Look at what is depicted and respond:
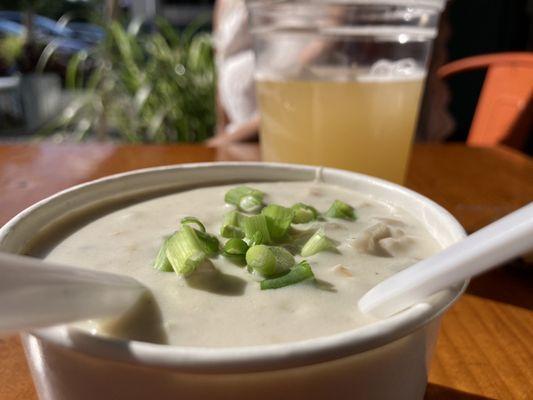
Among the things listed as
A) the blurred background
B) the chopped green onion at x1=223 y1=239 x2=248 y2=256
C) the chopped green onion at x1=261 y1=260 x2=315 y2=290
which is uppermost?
the chopped green onion at x1=261 y1=260 x2=315 y2=290

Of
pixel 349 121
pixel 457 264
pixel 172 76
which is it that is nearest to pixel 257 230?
pixel 457 264

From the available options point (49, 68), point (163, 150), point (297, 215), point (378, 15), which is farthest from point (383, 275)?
point (49, 68)

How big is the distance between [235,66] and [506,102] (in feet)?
3.66

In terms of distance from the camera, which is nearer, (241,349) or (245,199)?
(241,349)

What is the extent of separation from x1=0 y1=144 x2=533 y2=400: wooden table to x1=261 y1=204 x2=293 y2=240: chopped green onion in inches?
10.2

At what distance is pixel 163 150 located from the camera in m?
1.65

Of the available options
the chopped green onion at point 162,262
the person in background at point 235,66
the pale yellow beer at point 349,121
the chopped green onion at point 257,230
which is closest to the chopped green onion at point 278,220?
the chopped green onion at point 257,230

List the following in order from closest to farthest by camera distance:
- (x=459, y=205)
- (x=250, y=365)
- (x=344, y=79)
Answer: (x=250, y=365) → (x=344, y=79) → (x=459, y=205)

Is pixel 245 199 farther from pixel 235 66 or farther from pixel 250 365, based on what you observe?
pixel 235 66

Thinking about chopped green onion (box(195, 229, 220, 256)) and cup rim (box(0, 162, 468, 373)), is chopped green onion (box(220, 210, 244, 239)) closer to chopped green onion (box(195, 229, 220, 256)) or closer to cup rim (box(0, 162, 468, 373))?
chopped green onion (box(195, 229, 220, 256))

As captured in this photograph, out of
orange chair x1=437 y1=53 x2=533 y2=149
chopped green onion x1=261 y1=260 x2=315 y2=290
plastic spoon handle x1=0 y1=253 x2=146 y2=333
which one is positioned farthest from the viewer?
orange chair x1=437 y1=53 x2=533 y2=149

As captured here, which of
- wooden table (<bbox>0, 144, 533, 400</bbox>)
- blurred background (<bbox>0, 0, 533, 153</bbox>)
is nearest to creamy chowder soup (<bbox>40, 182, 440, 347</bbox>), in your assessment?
wooden table (<bbox>0, 144, 533, 400</bbox>)

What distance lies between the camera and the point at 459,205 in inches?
48.5

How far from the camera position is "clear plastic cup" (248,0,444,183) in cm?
113
